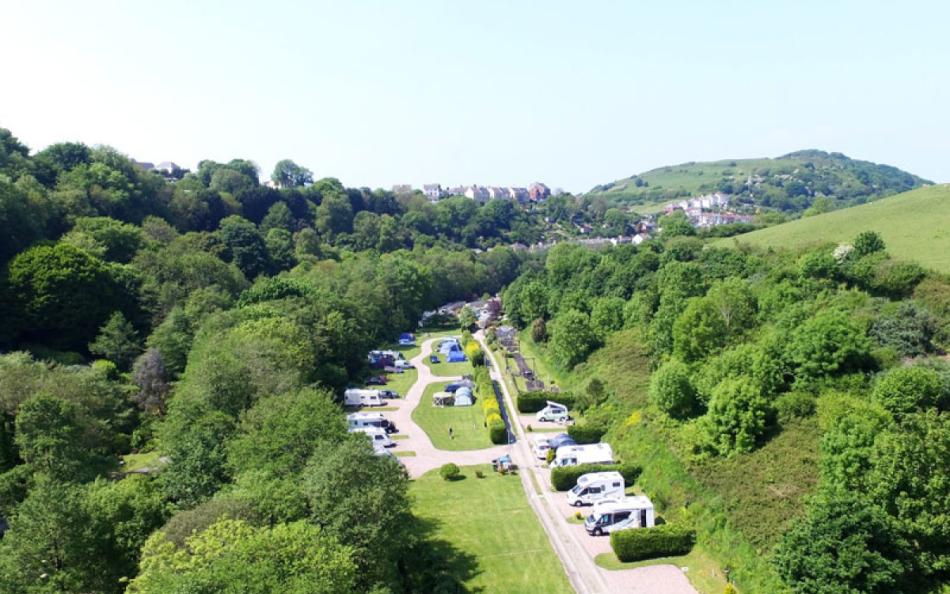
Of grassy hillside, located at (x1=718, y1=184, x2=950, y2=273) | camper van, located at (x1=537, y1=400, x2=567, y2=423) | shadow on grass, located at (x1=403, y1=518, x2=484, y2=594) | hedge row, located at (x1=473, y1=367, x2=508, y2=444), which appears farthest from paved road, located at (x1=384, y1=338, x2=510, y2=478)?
grassy hillside, located at (x1=718, y1=184, x2=950, y2=273)

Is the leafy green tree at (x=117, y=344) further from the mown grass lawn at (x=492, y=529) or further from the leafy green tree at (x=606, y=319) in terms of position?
the leafy green tree at (x=606, y=319)

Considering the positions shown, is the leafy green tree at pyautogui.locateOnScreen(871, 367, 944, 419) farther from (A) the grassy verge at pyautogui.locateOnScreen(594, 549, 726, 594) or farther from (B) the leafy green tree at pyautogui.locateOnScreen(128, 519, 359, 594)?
(B) the leafy green tree at pyautogui.locateOnScreen(128, 519, 359, 594)

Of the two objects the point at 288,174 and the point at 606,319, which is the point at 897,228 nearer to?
the point at 606,319

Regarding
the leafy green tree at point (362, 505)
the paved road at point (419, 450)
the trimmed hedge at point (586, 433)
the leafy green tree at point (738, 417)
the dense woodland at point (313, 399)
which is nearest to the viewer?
the dense woodland at point (313, 399)

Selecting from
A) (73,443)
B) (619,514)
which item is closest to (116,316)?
(73,443)

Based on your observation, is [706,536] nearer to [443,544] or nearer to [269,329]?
[443,544]

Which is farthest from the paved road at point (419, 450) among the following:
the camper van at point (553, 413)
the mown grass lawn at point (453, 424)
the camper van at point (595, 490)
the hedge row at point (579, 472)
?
the camper van at point (595, 490)
